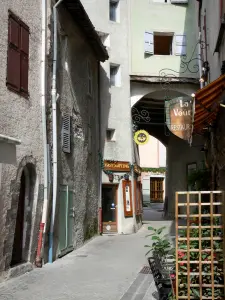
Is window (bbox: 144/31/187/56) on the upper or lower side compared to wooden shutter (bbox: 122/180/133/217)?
upper

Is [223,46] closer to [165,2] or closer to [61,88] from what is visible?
[61,88]

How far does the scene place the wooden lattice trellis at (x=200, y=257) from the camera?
5488mm

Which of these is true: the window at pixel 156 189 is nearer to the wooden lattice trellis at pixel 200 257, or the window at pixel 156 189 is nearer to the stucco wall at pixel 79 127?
the stucco wall at pixel 79 127

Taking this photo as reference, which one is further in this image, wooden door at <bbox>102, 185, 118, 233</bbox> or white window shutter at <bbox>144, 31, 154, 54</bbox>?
white window shutter at <bbox>144, 31, 154, 54</bbox>

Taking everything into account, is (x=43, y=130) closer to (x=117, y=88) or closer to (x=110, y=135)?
(x=110, y=135)

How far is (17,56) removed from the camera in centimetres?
889

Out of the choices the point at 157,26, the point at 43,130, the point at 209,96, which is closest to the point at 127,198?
the point at 157,26

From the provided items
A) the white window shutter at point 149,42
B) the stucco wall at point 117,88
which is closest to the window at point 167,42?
the white window shutter at point 149,42

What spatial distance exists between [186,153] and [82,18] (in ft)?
41.3

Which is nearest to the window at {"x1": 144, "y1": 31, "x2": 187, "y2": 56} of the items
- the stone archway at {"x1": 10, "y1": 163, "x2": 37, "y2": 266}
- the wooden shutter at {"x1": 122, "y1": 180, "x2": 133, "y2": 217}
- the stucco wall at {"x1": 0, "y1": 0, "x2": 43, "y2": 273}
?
the wooden shutter at {"x1": 122, "y1": 180, "x2": 133, "y2": 217}

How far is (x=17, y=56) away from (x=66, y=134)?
3.52m

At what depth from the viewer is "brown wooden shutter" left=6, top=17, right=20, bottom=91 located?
8.53m

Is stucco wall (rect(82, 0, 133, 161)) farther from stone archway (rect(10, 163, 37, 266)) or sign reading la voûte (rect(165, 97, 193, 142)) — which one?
sign reading la voûte (rect(165, 97, 193, 142))

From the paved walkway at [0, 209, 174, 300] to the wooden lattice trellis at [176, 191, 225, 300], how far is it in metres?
1.50
